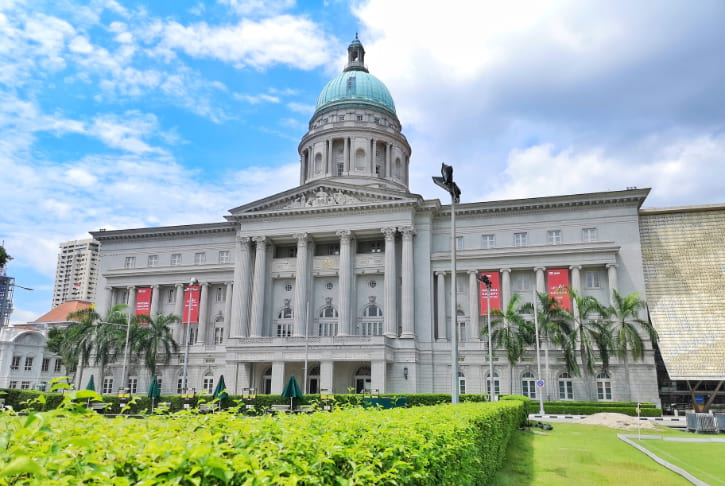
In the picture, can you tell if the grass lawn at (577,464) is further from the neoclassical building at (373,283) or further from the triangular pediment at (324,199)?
the triangular pediment at (324,199)

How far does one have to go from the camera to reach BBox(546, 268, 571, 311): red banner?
175 ft

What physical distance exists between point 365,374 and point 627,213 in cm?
2971

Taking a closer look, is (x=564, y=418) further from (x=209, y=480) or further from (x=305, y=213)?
(x=209, y=480)

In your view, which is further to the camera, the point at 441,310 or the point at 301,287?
the point at 301,287

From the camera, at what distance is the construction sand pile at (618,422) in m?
34.0

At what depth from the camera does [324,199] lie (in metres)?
61.0

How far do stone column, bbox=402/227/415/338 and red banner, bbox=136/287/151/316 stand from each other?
1167 inches

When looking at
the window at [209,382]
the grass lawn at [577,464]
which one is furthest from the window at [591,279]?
the window at [209,382]

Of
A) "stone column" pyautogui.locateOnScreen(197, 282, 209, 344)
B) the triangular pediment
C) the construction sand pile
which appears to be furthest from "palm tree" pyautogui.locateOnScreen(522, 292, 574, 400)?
"stone column" pyautogui.locateOnScreen(197, 282, 209, 344)

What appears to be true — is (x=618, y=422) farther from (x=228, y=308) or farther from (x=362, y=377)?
(x=228, y=308)

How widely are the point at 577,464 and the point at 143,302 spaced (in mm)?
56853

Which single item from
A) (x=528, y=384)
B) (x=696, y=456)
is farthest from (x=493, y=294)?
(x=696, y=456)

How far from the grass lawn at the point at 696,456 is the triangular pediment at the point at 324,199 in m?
36.0

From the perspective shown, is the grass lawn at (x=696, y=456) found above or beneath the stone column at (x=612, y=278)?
beneath
